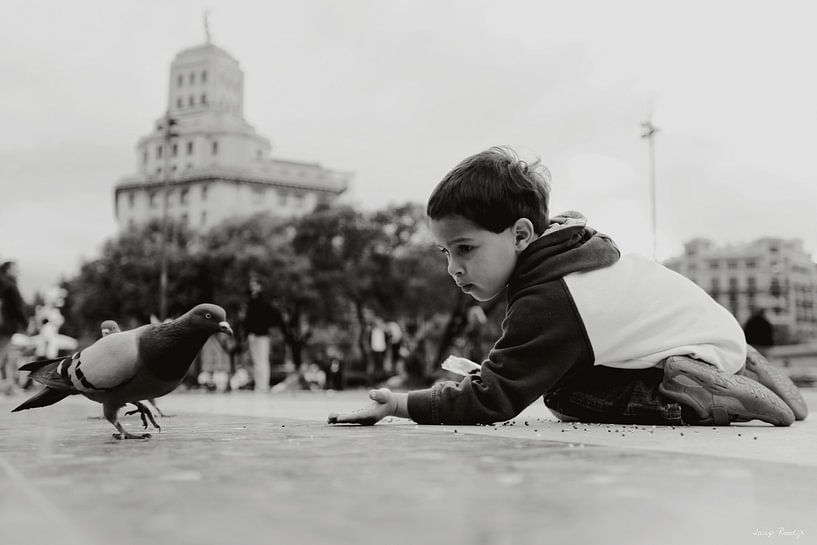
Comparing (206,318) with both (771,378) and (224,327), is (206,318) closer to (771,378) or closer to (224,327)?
(224,327)

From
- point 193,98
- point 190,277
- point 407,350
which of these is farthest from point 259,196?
point 407,350

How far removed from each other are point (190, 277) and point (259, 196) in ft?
140

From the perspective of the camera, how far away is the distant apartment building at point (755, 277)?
102 meters

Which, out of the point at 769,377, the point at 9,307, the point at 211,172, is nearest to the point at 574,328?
the point at 769,377

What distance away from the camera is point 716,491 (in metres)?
1.24

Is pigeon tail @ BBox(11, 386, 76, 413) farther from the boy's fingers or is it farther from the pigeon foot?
the boy's fingers

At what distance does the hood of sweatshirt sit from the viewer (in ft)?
9.68

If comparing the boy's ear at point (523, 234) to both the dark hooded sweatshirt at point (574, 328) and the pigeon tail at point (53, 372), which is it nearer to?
the dark hooded sweatshirt at point (574, 328)

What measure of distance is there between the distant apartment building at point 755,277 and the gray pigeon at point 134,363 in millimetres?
101789

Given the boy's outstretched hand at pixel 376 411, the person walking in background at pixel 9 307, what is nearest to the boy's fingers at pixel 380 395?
the boy's outstretched hand at pixel 376 411

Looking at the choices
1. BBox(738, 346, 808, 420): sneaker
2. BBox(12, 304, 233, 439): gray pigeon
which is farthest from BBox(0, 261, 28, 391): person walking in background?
BBox(738, 346, 808, 420): sneaker

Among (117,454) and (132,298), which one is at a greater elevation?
(132,298)

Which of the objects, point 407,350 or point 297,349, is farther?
point 297,349

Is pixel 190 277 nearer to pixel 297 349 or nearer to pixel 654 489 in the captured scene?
pixel 297 349
